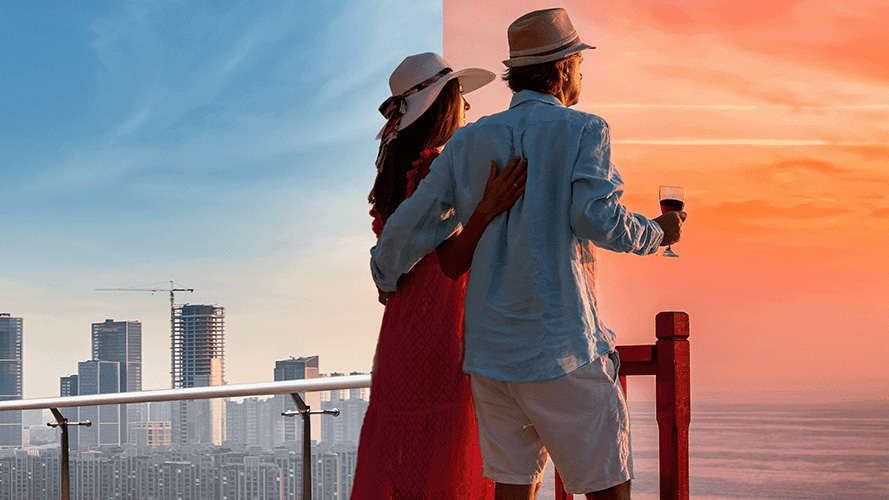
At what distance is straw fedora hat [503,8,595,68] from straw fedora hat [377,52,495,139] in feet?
0.99

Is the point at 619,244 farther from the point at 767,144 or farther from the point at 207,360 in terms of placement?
the point at 207,360

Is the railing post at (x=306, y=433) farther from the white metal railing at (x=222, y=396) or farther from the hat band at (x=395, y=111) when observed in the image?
the hat band at (x=395, y=111)

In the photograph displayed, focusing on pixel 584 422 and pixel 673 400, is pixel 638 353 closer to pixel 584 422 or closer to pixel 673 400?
pixel 673 400

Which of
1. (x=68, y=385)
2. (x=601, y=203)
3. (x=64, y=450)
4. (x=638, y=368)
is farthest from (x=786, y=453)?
(x=601, y=203)

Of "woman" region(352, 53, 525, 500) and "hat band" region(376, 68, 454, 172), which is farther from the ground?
"hat band" region(376, 68, 454, 172)

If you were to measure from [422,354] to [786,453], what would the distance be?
20.8 meters

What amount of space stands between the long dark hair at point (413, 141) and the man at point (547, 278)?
0.82 ft

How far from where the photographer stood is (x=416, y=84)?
188 centimetres

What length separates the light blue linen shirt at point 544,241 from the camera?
140 cm

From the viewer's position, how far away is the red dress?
1789 millimetres

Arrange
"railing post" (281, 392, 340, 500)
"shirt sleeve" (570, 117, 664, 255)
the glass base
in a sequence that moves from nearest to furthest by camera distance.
→ "shirt sleeve" (570, 117, 664, 255) < the glass base < "railing post" (281, 392, 340, 500)

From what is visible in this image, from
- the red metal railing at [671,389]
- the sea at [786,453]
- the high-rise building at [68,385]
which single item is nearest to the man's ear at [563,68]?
the red metal railing at [671,389]

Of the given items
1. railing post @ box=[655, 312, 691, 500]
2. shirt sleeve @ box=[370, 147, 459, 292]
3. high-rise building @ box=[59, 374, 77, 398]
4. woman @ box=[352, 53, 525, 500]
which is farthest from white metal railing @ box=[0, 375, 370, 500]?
high-rise building @ box=[59, 374, 77, 398]

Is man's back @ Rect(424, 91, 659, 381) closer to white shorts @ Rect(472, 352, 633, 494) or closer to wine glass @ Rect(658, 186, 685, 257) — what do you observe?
white shorts @ Rect(472, 352, 633, 494)
